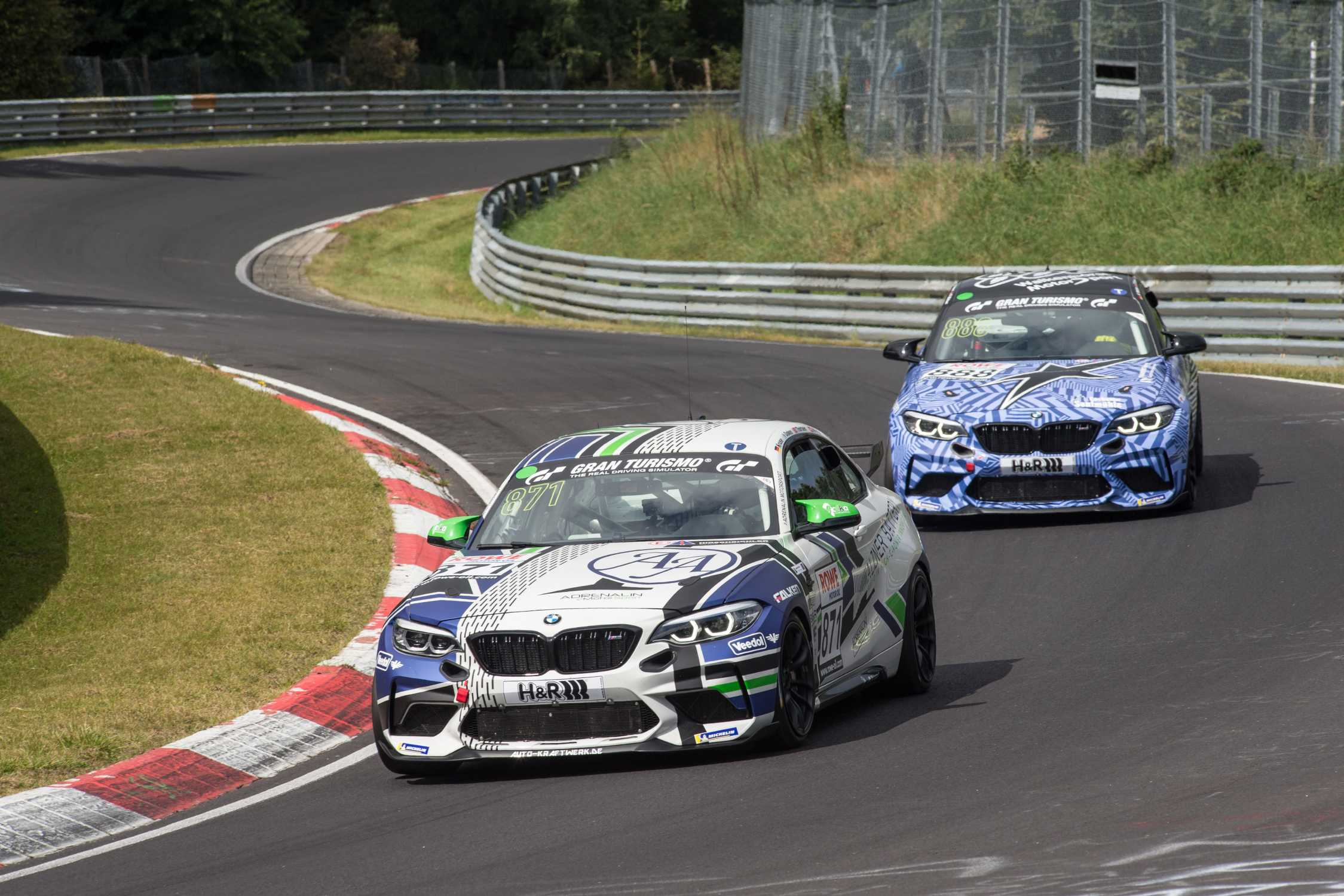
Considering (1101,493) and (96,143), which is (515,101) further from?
(1101,493)

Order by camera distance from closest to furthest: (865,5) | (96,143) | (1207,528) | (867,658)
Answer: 1. (867,658)
2. (1207,528)
3. (865,5)
4. (96,143)

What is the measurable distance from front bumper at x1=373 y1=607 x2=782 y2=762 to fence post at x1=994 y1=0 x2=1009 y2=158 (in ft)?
75.6

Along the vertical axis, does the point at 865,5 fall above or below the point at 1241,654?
above

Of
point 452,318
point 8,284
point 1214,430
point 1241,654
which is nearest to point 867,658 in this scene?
point 1241,654

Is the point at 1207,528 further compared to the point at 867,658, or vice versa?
the point at 1207,528

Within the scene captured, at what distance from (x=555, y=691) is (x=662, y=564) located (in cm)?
77

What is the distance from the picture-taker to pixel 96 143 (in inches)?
1921

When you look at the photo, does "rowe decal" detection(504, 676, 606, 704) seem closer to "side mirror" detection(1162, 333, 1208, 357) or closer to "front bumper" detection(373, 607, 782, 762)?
"front bumper" detection(373, 607, 782, 762)

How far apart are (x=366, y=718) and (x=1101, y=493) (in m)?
6.09

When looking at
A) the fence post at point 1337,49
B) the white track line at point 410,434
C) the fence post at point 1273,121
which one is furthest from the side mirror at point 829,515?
the fence post at point 1273,121

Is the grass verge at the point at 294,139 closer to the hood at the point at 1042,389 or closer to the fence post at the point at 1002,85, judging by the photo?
the fence post at the point at 1002,85

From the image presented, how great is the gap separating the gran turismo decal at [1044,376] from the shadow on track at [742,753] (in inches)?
184

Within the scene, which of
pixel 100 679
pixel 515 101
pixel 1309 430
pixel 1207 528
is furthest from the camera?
pixel 515 101

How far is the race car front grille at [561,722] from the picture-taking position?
7.43 meters
